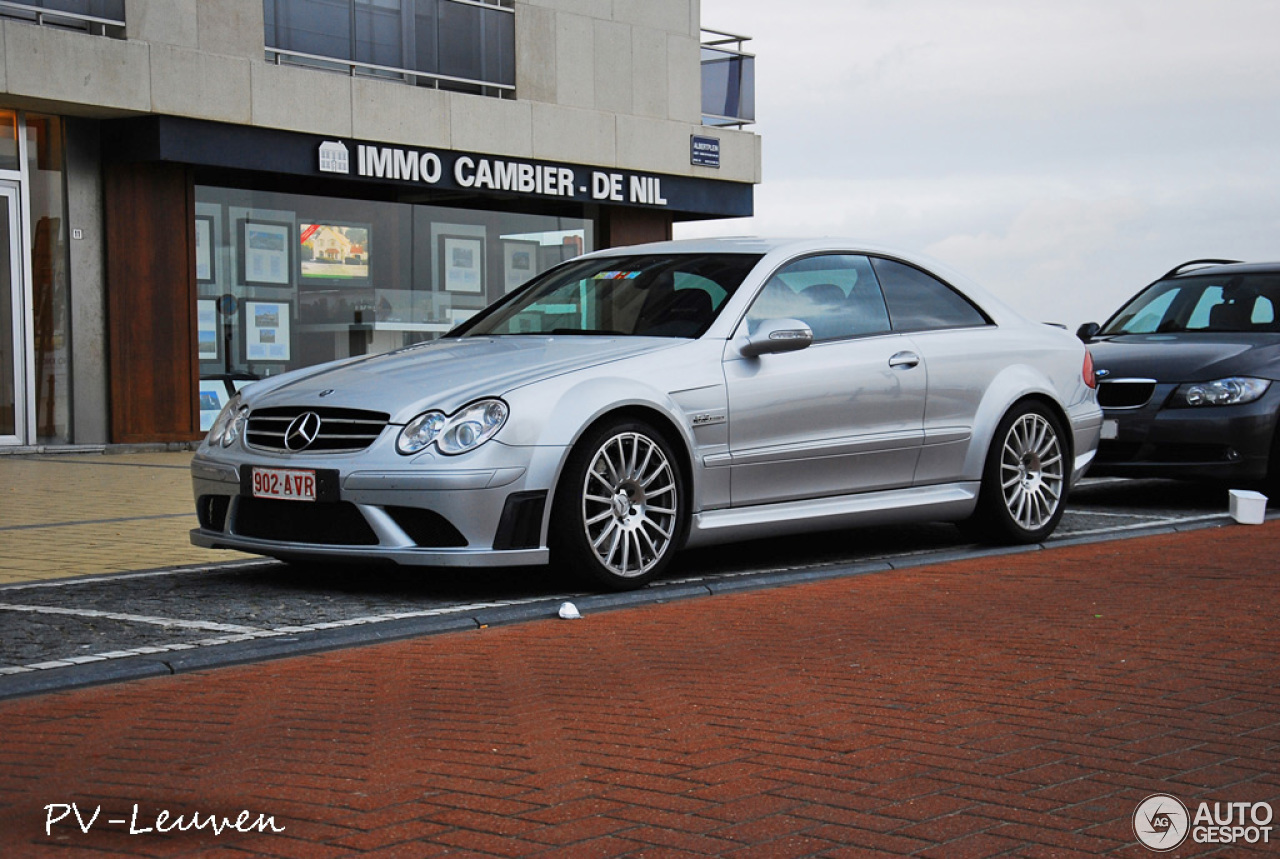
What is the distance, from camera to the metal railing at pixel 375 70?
19.0 metres

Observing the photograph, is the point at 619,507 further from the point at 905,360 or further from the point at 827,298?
the point at 905,360

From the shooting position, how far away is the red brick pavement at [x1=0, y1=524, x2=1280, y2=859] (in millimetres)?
3686

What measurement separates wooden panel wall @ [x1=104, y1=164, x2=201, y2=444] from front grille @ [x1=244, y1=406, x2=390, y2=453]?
11.3 m

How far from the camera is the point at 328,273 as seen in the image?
2022 cm

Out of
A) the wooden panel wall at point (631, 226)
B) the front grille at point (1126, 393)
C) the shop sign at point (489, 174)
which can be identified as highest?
the shop sign at point (489, 174)

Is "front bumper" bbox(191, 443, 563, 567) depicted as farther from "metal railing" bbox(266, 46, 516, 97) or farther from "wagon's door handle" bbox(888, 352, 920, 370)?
"metal railing" bbox(266, 46, 516, 97)

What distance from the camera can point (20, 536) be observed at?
941 centimetres

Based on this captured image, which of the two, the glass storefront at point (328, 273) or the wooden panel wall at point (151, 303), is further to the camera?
the glass storefront at point (328, 273)

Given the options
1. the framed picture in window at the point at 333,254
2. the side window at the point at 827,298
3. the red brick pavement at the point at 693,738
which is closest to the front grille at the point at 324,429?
the red brick pavement at the point at 693,738

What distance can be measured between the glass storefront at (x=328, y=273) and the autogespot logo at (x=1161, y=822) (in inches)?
635

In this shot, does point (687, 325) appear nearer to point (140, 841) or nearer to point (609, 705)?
point (609, 705)

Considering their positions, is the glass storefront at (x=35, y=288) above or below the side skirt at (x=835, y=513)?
above

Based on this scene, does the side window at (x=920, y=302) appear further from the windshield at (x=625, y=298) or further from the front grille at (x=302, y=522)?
the front grille at (x=302, y=522)

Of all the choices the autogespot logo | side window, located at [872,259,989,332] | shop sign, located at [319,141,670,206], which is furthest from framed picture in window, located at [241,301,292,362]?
the autogespot logo
